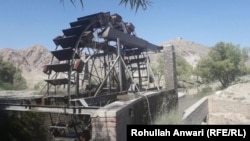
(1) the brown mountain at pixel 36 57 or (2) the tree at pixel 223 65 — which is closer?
(2) the tree at pixel 223 65

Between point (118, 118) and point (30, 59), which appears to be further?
point (30, 59)

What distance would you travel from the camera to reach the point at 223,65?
38.1 m

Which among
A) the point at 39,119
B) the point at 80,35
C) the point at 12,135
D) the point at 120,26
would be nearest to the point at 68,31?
the point at 80,35

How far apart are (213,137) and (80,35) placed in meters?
8.76

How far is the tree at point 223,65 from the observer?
38531mm

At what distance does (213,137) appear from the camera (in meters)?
5.82

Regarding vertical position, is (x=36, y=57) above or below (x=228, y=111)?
above

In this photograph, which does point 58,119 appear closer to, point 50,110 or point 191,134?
point 50,110

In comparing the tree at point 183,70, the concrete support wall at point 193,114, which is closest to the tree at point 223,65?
the tree at point 183,70

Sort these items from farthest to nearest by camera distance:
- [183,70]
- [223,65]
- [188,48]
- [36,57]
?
[188,48]
[36,57]
[183,70]
[223,65]

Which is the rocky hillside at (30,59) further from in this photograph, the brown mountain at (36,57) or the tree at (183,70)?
the tree at (183,70)

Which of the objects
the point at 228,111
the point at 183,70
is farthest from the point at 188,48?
the point at 228,111

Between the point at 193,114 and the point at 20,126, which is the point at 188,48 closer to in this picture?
the point at 193,114

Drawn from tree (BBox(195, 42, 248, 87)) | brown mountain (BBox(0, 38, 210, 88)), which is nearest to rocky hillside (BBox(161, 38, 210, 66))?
brown mountain (BBox(0, 38, 210, 88))
